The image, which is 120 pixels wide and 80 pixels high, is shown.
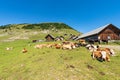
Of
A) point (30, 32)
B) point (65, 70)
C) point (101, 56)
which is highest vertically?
point (30, 32)

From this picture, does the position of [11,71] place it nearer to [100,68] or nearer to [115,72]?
[100,68]

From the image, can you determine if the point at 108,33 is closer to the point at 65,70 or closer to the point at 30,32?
the point at 65,70

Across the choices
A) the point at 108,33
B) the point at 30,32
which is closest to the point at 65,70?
the point at 108,33

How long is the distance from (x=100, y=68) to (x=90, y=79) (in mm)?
3459

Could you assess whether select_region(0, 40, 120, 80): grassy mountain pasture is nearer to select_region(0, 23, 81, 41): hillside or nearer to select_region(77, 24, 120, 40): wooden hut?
select_region(77, 24, 120, 40): wooden hut

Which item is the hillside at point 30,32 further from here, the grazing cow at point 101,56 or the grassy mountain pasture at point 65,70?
the grassy mountain pasture at point 65,70

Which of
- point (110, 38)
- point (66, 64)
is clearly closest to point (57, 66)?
point (66, 64)

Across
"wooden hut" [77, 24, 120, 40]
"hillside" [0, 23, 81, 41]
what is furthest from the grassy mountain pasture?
"hillside" [0, 23, 81, 41]

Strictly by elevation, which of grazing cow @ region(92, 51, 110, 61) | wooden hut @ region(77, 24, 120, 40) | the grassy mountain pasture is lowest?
the grassy mountain pasture

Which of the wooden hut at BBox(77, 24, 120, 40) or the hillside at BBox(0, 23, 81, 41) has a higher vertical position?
the hillside at BBox(0, 23, 81, 41)

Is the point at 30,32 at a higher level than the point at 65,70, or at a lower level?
higher

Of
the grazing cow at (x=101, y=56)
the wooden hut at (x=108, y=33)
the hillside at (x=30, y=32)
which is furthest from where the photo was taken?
the hillside at (x=30, y=32)

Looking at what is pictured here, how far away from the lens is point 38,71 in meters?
17.3

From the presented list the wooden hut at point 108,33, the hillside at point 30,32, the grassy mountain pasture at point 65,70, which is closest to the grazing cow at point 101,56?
the grassy mountain pasture at point 65,70
